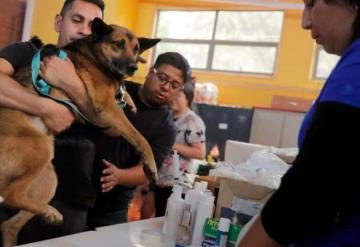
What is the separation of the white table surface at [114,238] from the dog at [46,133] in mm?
155

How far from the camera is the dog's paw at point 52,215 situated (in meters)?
1.51

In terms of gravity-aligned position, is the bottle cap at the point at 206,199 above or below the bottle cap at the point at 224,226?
above

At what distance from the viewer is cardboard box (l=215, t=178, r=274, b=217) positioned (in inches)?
58.1

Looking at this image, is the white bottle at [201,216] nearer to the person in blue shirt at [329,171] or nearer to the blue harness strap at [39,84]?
the blue harness strap at [39,84]

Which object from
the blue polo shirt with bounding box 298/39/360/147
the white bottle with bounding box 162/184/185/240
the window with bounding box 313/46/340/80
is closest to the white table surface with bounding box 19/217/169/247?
the white bottle with bounding box 162/184/185/240

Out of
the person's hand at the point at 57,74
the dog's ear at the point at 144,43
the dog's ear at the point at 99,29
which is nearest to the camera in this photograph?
the person's hand at the point at 57,74

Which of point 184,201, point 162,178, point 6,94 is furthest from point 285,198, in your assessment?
point 162,178

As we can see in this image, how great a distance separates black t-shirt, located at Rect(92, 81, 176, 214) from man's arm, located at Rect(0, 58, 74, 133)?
22cm

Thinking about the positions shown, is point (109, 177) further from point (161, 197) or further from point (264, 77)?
point (264, 77)

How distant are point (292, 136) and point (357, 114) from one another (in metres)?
5.76

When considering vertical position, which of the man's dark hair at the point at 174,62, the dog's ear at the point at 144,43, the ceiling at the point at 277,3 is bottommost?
the man's dark hair at the point at 174,62

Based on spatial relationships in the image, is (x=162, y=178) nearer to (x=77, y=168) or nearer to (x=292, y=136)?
(x=77, y=168)

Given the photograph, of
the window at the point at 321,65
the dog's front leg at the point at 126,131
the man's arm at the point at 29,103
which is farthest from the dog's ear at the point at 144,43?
the window at the point at 321,65

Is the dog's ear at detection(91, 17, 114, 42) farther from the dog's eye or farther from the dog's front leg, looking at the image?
the dog's front leg
